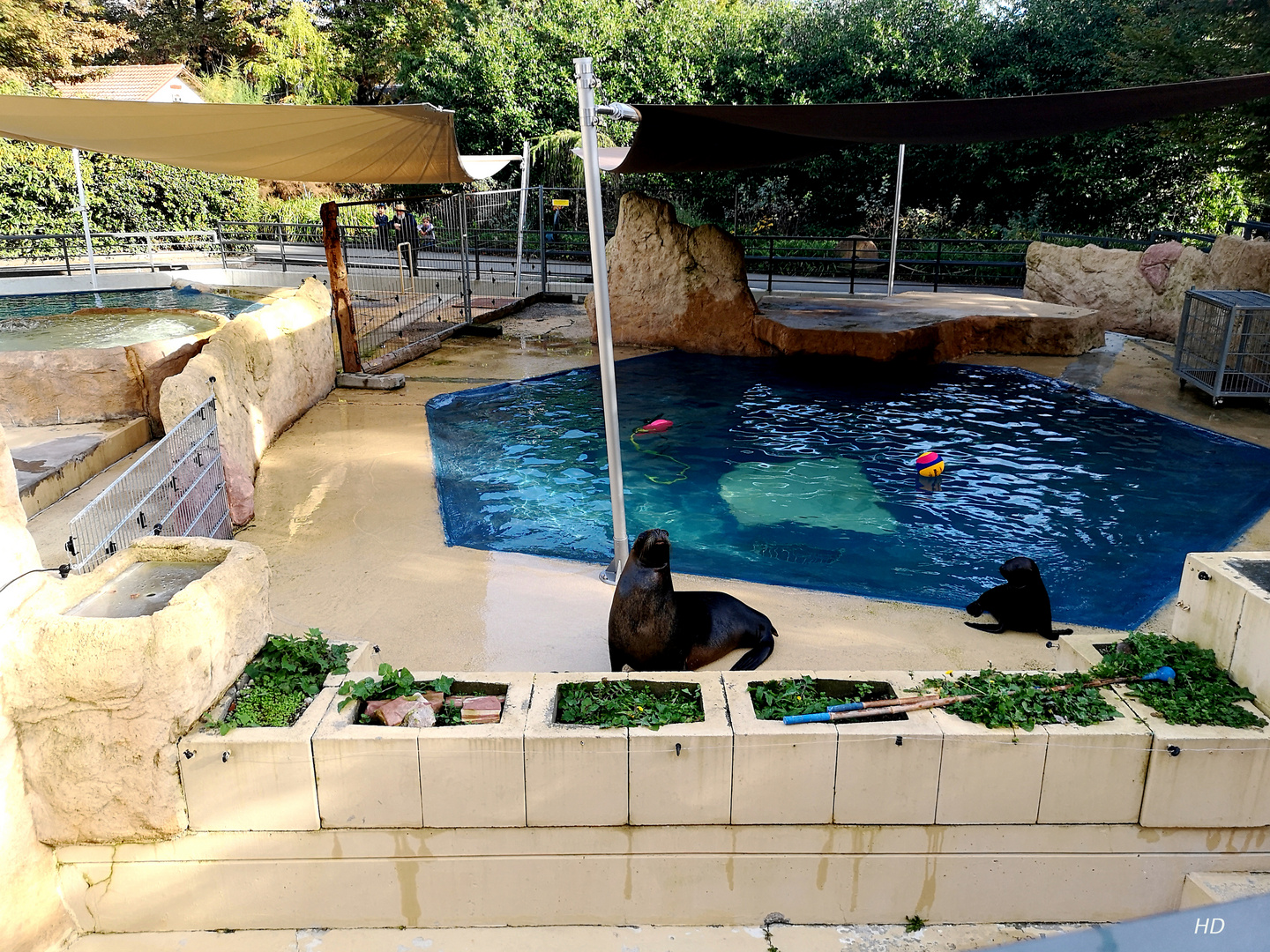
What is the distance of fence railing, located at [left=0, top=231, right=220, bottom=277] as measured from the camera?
16344mm

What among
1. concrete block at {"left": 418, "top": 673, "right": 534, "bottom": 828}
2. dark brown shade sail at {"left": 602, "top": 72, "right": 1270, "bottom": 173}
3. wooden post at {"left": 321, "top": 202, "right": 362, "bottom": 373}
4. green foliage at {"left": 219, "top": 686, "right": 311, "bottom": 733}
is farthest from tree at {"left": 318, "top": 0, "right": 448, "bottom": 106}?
concrete block at {"left": 418, "top": 673, "right": 534, "bottom": 828}

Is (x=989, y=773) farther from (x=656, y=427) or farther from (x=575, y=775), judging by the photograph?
(x=656, y=427)

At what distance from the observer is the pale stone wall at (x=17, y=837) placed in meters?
3.04

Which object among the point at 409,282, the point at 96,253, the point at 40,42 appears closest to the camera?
the point at 409,282

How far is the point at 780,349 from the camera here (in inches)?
476

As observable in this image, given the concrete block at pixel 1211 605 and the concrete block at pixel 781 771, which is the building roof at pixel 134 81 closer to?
the concrete block at pixel 781 771

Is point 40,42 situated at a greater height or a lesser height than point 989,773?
greater

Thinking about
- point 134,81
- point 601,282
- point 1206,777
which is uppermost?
point 134,81

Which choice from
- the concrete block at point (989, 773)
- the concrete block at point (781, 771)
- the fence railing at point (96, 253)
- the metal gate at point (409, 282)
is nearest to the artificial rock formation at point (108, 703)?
the concrete block at point (781, 771)

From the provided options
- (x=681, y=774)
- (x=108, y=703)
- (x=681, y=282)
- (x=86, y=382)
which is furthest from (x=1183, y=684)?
(x=681, y=282)

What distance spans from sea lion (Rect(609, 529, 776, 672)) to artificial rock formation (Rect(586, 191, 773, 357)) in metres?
8.22

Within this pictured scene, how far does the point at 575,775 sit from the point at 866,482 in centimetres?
504

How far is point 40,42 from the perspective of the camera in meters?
20.5

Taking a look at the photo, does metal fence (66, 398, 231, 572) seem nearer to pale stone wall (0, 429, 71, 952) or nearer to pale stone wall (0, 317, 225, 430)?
pale stone wall (0, 429, 71, 952)
